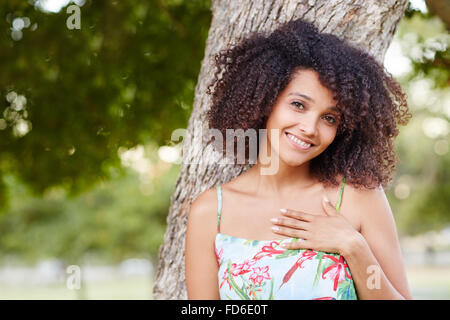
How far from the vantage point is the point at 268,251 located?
2.25 meters

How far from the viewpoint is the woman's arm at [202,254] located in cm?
238

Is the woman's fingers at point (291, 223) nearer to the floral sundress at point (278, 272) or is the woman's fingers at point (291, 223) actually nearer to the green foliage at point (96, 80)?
the floral sundress at point (278, 272)

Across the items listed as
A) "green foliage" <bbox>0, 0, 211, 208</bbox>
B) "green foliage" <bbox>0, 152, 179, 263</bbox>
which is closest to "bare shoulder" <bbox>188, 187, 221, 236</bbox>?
"green foliage" <bbox>0, 0, 211, 208</bbox>

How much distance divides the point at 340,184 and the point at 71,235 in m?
17.3

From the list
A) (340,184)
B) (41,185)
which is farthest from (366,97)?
(41,185)

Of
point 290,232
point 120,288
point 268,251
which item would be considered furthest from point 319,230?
point 120,288

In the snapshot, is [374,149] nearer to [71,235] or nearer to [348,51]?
[348,51]

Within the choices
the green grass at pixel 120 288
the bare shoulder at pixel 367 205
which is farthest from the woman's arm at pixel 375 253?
the green grass at pixel 120 288

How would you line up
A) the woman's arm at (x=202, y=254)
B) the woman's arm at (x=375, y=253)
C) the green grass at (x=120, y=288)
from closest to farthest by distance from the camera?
the woman's arm at (x=375, y=253)
the woman's arm at (x=202, y=254)
the green grass at (x=120, y=288)

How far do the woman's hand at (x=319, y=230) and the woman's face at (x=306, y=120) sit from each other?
0.22 m

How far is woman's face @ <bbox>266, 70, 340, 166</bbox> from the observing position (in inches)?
87.8

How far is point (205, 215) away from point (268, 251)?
335mm

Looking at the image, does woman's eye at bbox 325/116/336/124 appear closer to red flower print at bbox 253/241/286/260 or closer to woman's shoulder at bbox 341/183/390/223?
woman's shoulder at bbox 341/183/390/223

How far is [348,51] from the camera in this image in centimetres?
237
